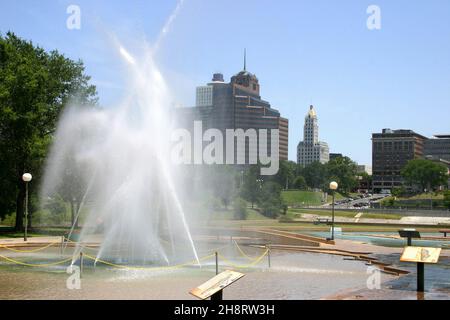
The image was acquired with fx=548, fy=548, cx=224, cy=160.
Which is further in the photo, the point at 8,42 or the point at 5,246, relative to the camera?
the point at 8,42

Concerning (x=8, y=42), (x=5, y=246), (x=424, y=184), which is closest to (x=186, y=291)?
(x=5, y=246)

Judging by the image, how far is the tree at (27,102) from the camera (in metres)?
36.5

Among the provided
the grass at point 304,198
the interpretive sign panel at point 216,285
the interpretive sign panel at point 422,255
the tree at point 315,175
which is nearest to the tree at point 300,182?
the tree at point 315,175

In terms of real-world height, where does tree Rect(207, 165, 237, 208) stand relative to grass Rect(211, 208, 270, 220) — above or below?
above

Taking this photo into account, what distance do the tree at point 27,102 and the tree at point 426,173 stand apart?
147768 millimetres

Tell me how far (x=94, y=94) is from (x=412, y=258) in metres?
34.2

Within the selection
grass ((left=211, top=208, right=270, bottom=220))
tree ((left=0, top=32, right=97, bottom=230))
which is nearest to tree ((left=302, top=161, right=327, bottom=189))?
grass ((left=211, top=208, right=270, bottom=220))

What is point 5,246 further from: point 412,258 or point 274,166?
point 274,166

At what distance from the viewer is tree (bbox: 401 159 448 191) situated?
171375 mm

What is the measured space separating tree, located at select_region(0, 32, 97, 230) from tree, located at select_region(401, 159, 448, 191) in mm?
147768

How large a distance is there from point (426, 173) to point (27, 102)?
154657 millimetres

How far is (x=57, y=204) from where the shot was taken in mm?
52750

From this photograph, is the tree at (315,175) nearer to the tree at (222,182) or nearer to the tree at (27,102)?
the tree at (222,182)

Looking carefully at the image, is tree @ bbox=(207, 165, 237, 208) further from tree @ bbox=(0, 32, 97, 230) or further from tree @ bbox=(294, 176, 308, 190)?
tree @ bbox=(294, 176, 308, 190)
